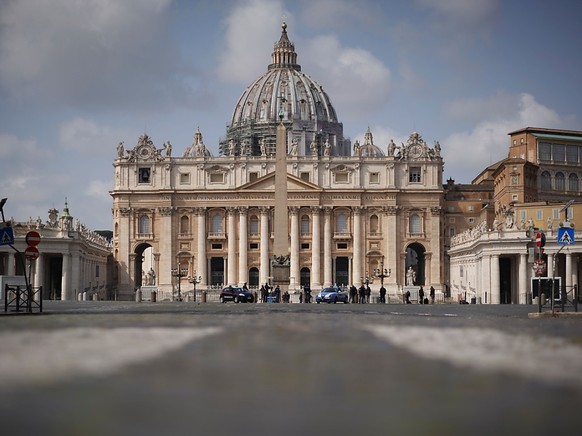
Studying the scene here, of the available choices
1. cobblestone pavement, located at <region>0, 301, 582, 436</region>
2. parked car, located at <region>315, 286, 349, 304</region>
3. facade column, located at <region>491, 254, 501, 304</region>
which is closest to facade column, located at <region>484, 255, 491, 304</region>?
facade column, located at <region>491, 254, 501, 304</region>

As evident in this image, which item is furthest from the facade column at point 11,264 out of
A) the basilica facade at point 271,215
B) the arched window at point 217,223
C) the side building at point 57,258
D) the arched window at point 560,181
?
the arched window at point 560,181

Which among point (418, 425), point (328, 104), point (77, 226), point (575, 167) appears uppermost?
point (328, 104)

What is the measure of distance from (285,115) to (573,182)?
51910 millimetres

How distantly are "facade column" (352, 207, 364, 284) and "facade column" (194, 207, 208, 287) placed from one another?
58.3ft

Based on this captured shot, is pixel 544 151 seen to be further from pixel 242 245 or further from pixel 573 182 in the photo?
pixel 242 245

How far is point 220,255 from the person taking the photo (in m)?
126

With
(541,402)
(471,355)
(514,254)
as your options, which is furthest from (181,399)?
(514,254)

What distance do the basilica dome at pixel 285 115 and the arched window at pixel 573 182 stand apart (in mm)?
43494

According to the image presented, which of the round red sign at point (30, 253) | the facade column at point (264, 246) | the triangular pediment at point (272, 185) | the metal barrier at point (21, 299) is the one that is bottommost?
the metal barrier at point (21, 299)

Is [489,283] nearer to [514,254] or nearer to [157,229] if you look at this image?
[514,254]

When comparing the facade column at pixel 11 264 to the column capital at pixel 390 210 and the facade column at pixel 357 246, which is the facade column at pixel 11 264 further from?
the column capital at pixel 390 210

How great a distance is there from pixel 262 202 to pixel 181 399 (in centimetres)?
11385

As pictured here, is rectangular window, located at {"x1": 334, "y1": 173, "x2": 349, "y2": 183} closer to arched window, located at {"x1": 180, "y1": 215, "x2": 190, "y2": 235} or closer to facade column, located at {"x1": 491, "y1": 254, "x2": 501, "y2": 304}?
arched window, located at {"x1": 180, "y1": 215, "x2": 190, "y2": 235}

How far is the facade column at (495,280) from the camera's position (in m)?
87.0
